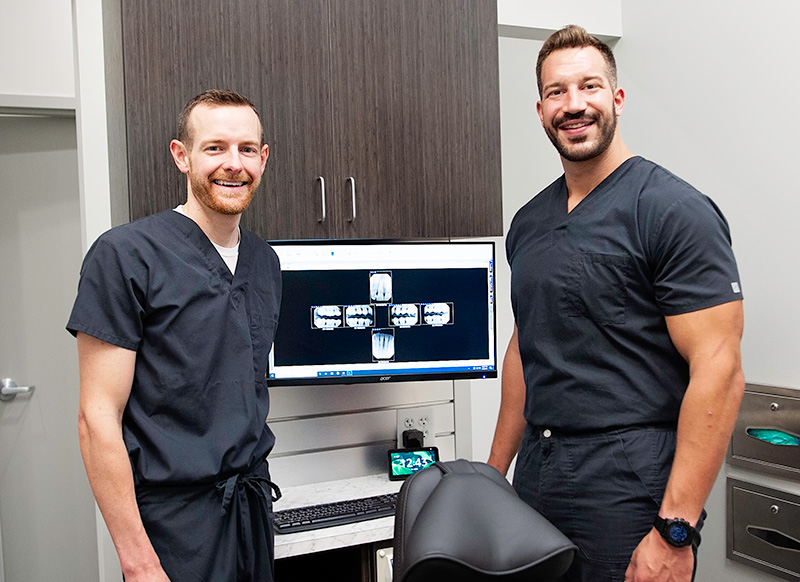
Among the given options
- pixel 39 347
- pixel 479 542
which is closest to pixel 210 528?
pixel 479 542

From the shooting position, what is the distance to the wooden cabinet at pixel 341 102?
180 cm

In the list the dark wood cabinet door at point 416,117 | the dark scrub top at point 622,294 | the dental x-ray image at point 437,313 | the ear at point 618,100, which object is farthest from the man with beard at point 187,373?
the ear at point 618,100

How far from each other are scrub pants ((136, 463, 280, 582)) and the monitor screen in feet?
1.50

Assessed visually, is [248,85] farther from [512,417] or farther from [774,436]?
[774,436]

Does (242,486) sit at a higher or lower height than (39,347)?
lower

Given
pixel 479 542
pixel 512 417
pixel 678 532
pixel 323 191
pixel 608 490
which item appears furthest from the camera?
pixel 323 191

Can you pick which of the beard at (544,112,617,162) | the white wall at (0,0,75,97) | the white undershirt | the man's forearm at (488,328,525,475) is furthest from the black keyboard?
the white wall at (0,0,75,97)

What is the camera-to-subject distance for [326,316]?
2031 millimetres

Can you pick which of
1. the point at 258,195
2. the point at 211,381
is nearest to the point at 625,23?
the point at 258,195

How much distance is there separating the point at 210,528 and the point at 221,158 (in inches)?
30.0

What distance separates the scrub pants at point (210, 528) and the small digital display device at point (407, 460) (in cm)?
66

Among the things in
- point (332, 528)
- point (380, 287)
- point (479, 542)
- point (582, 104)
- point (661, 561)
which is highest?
point (582, 104)

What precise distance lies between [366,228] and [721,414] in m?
1.01

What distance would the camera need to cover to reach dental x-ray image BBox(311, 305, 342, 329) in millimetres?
2023
